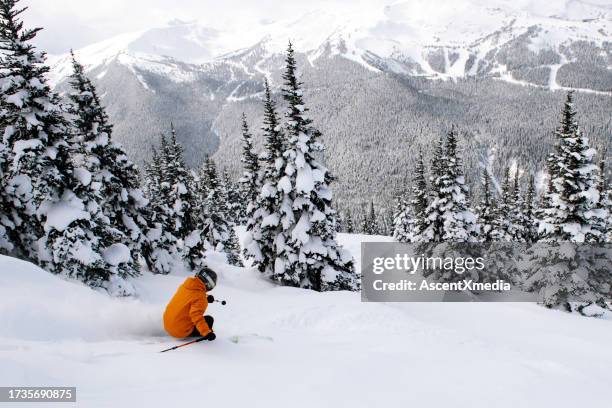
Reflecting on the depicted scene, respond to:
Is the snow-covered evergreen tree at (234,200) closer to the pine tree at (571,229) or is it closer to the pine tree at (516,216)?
the pine tree at (516,216)

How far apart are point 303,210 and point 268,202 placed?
7.90 ft

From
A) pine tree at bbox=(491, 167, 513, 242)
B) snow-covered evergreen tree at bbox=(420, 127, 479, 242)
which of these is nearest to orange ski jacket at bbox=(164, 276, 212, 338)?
snow-covered evergreen tree at bbox=(420, 127, 479, 242)

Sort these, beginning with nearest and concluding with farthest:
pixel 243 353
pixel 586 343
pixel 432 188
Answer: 1. pixel 243 353
2. pixel 586 343
3. pixel 432 188

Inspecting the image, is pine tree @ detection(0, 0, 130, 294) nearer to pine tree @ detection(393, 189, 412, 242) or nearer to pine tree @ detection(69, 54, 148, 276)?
pine tree @ detection(69, 54, 148, 276)

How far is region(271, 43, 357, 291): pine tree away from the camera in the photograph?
22.3 meters

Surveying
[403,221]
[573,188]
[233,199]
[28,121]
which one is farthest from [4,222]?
[403,221]

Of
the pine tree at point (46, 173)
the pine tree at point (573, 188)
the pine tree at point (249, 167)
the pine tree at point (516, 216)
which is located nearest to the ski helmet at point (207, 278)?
the pine tree at point (46, 173)

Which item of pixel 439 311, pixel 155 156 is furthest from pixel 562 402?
pixel 155 156

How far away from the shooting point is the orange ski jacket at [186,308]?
22.2 feet

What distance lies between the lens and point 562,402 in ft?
20.2

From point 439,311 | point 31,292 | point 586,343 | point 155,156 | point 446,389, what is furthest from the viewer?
point 155,156

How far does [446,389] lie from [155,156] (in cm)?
3690

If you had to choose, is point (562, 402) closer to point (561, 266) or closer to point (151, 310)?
point (151, 310)

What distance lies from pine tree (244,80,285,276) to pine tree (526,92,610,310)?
16948 millimetres
